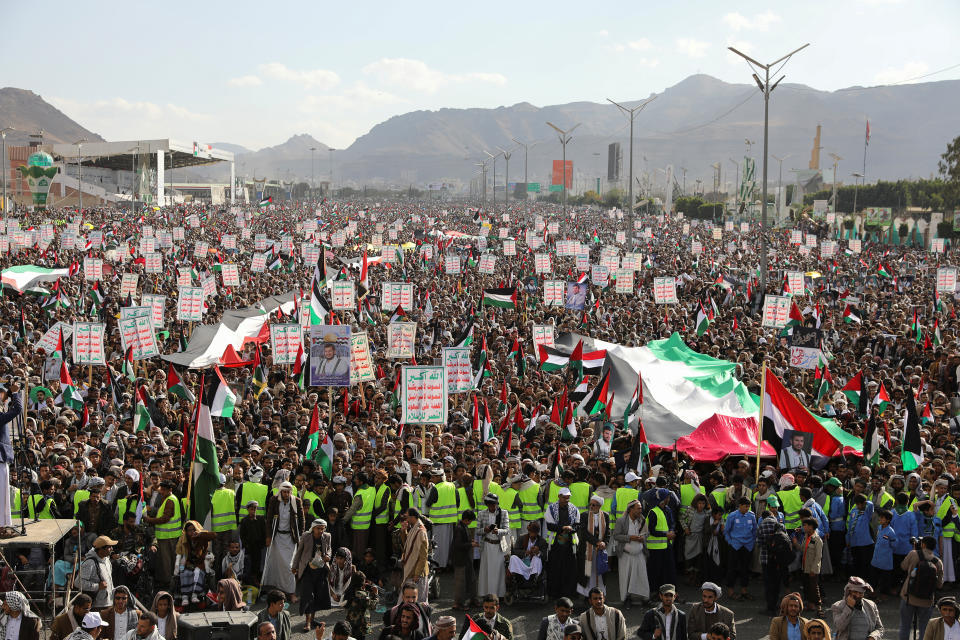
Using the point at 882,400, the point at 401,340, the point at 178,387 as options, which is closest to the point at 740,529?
the point at 882,400

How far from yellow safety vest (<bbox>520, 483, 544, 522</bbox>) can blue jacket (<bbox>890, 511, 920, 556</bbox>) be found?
3.36 m

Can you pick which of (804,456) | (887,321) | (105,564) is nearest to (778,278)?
(887,321)

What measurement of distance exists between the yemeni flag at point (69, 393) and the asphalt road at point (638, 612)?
6.81 meters

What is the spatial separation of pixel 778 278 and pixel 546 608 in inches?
1067

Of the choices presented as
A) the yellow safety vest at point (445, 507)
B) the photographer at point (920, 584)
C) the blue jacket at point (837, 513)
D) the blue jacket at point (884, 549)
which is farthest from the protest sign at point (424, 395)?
the photographer at point (920, 584)

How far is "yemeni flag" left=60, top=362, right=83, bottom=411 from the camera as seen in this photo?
1526cm

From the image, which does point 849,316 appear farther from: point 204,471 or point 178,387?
point 204,471

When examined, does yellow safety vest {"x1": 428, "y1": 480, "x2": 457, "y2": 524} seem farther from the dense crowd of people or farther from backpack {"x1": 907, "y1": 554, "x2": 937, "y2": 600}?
backpack {"x1": 907, "y1": 554, "x2": 937, "y2": 600}

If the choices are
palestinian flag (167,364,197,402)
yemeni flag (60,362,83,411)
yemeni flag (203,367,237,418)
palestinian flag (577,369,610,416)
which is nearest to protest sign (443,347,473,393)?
palestinian flag (577,369,610,416)

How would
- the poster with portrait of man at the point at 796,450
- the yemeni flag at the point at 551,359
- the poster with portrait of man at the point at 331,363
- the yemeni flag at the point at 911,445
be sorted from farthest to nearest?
the yemeni flag at the point at 551,359, the poster with portrait of man at the point at 331,363, the poster with portrait of man at the point at 796,450, the yemeni flag at the point at 911,445

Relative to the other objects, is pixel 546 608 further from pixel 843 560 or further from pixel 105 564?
pixel 105 564

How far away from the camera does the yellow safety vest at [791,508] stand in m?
10.5

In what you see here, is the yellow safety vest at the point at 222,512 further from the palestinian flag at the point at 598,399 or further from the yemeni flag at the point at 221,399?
the palestinian flag at the point at 598,399

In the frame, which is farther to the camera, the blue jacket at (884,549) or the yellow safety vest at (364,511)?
the yellow safety vest at (364,511)
